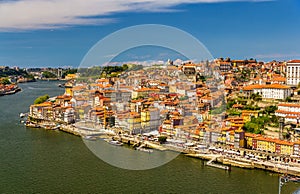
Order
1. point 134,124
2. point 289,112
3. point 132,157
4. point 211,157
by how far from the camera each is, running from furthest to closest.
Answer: point 289,112 → point 134,124 → point 211,157 → point 132,157

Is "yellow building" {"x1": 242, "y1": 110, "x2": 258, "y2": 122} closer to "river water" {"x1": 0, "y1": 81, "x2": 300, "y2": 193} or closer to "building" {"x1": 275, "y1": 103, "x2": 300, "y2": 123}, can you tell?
"building" {"x1": 275, "y1": 103, "x2": 300, "y2": 123}

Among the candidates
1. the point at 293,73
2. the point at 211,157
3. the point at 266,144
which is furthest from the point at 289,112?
the point at 293,73

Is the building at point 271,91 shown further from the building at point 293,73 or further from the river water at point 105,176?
the river water at point 105,176

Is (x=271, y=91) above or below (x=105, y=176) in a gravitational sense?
above

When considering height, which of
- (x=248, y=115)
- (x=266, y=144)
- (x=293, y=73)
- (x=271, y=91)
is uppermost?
(x=293, y=73)

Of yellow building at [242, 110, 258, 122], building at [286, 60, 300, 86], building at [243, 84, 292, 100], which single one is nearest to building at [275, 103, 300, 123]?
yellow building at [242, 110, 258, 122]

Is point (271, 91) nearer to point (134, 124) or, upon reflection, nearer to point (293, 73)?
point (293, 73)

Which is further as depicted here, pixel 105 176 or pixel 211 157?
pixel 211 157

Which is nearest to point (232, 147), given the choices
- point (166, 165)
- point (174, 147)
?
point (174, 147)
